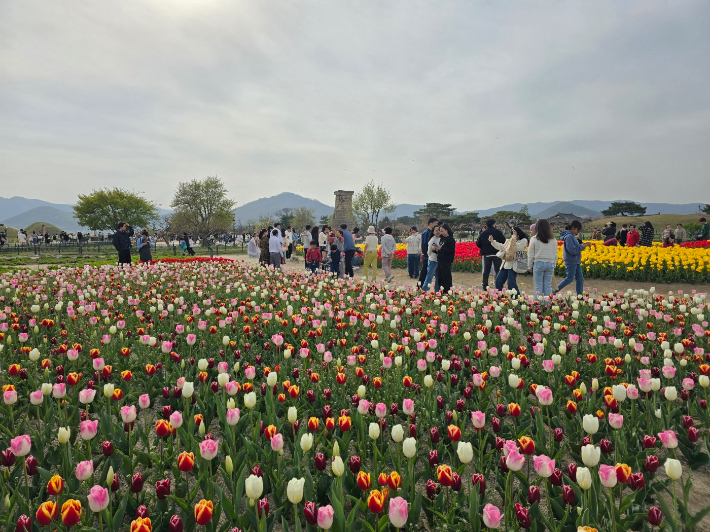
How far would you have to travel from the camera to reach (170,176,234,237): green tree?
55969 mm

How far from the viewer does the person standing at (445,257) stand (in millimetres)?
10320

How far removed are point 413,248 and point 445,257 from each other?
5199mm

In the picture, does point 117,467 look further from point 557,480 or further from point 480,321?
point 480,321

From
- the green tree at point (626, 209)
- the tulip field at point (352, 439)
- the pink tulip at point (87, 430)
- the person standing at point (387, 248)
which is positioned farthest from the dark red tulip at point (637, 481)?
the green tree at point (626, 209)

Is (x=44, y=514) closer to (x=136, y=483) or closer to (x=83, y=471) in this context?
(x=83, y=471)

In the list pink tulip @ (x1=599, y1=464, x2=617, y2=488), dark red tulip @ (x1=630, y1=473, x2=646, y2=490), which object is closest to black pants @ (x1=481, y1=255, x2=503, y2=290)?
dark red tulip @ (x1=630, y1=473, x2=646, y2=490)

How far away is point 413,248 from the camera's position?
1560 cm

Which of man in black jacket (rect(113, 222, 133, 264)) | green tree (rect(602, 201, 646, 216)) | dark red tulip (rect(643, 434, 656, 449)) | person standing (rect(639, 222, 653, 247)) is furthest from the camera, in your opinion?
green tree (rect(602, 201, 646, 216))

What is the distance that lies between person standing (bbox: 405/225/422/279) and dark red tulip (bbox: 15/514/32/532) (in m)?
13.0

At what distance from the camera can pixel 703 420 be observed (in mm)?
3539

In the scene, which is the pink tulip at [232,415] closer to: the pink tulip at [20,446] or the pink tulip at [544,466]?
the pink tulip at [20,446]

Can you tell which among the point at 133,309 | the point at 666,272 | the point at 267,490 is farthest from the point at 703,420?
the point at 666,272

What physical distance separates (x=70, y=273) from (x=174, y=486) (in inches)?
476

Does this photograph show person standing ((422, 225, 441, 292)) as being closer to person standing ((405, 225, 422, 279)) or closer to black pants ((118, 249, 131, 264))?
person standing ((405, 225, 422, 279))
